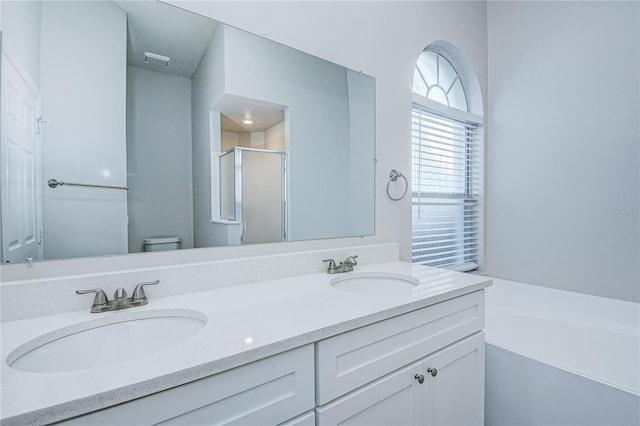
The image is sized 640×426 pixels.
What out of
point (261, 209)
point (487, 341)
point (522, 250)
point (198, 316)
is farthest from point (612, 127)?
point (198, 316)

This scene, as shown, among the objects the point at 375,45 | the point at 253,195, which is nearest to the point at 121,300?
the point at 253,195

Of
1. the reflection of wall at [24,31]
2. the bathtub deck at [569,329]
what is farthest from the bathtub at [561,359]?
the reflection of wall at [24,31]

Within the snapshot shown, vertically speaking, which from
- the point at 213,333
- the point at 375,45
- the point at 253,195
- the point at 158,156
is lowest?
the point at 213,333

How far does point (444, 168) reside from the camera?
7.54 feet

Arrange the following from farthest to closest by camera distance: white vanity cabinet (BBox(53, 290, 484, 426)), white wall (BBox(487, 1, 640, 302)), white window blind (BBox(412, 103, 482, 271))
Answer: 1. white window blind (BBox(412, 103, 482, 271))
2. white wall (BBox(487, 1, 640, 302))
3. white vanity cabinet (BBox(53, 290, 484, 426))

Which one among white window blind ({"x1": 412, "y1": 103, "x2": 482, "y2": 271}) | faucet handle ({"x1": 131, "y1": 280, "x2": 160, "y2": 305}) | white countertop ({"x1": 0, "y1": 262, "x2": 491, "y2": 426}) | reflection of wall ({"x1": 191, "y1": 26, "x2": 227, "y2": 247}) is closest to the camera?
white countertop ({"x1": 0, "y1": 262, "x2": 491, "y2": 426})

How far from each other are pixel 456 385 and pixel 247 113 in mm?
1356

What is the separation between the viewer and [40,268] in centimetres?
90

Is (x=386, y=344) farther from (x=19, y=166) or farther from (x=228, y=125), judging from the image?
(x=19, y=166)

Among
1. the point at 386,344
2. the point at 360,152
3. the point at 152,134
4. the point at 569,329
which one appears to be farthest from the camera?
the point at 569,329

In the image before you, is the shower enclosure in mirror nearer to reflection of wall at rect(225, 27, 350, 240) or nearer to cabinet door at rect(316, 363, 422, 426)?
reflection of wall at rect(225, 27, 350, 240)

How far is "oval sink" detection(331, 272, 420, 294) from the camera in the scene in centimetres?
137

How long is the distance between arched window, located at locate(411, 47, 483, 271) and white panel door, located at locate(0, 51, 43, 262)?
1849 mm

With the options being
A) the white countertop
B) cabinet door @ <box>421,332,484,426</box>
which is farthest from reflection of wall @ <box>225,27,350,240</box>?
cabinet door @ <box>421,332,484,426</box>
